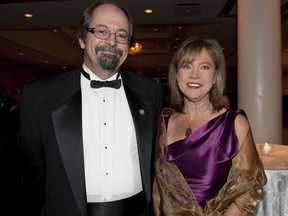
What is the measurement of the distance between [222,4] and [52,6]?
2946 mm

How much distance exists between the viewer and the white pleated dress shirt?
1649 mm

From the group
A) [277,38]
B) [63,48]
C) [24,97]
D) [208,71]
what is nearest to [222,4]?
[277,38]

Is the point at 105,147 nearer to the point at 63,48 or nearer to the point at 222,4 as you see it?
the point at 222,4

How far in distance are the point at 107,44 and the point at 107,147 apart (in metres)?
0.55

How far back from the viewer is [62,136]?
158 cm

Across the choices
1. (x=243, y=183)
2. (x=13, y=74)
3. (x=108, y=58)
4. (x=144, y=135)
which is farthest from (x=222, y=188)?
(x=13, y=74)

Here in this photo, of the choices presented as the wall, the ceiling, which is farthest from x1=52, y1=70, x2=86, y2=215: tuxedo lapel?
the wall

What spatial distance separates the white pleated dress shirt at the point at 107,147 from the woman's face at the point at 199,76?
0.38 m

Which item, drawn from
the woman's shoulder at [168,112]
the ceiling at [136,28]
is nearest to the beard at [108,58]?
the woman's shoulder at [168,112]

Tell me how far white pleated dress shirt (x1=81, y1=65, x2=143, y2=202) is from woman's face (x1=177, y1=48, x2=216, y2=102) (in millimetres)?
382

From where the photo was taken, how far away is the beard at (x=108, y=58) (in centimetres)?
165

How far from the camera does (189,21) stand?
253 inches

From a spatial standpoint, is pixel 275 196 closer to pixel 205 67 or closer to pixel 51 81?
pixel 205 67

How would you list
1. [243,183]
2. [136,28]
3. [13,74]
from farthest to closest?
[13,74] → [136,28] → [243,183]
